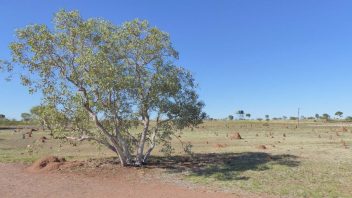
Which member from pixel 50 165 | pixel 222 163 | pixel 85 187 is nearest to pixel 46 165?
pixel 50 165

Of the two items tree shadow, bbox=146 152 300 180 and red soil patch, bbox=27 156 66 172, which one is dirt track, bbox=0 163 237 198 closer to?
red soil patch, bbox=27 156 66 172

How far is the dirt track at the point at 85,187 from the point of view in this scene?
61.0 feet

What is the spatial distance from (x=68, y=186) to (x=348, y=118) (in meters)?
142

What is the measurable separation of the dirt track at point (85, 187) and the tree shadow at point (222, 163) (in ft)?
9.50

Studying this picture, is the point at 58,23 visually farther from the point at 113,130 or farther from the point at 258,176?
the point at 258,176

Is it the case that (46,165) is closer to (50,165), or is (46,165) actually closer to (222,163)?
(50,165)

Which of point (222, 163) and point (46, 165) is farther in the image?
point (222, 163)

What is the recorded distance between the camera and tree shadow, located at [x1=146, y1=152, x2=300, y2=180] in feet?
76.4

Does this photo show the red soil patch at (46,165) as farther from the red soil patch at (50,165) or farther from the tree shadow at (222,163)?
the tree shadow at (222,163)

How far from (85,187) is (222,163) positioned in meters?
9.20

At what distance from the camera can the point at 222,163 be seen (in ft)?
87.2

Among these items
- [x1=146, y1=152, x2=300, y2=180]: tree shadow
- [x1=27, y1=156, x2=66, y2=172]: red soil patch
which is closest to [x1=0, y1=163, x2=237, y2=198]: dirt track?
[x1=27, y1=156, x2=66, y2=172]: red soil patch

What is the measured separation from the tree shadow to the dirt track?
290 centimetres

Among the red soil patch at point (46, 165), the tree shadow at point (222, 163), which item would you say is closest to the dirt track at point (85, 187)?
the red soil patch at point (46, 165)
